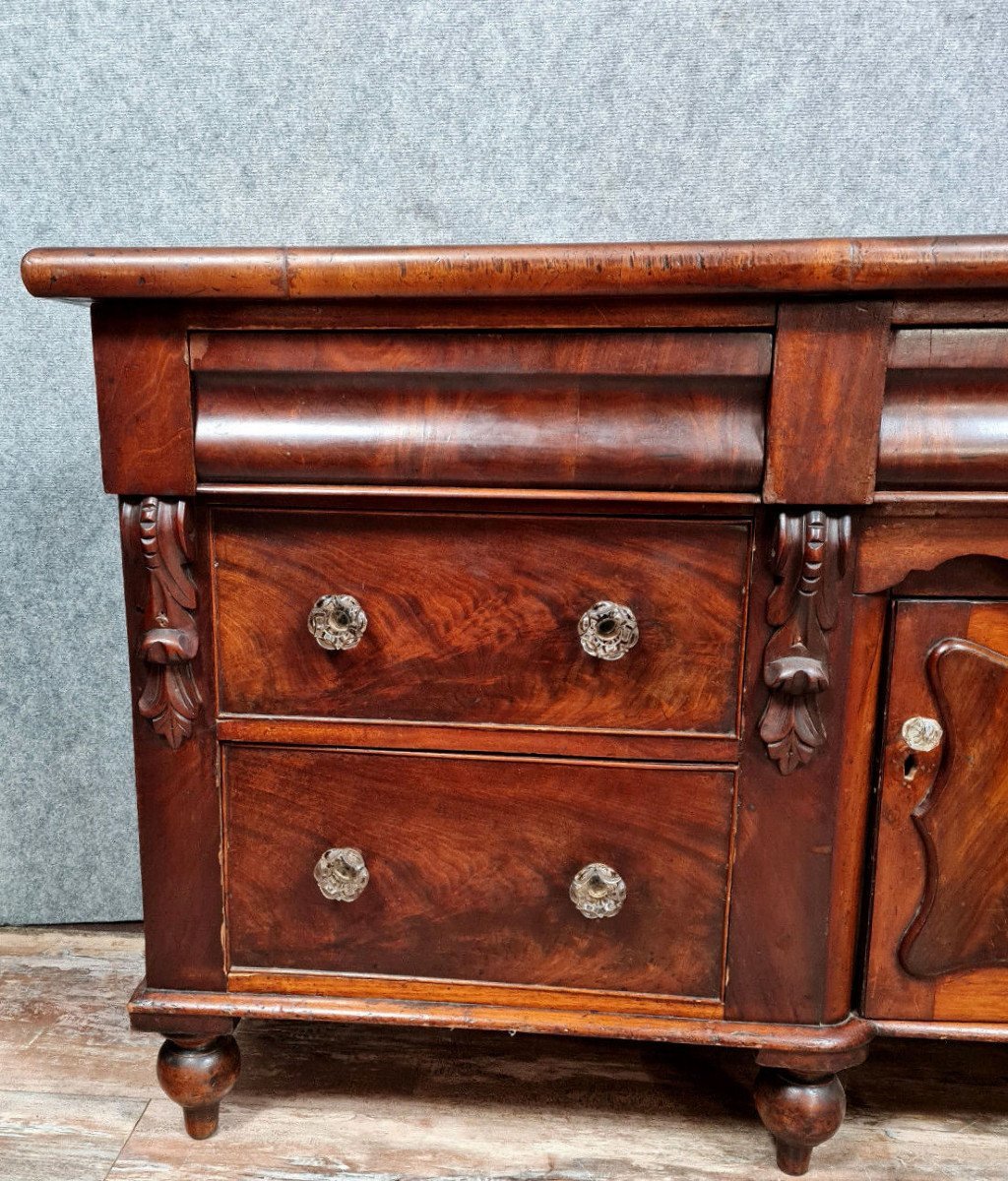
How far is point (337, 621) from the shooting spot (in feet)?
2.77

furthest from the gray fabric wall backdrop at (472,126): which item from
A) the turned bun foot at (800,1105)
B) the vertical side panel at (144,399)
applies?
the turned bun foot at (800,1105)

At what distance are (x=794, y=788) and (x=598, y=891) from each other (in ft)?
0.64

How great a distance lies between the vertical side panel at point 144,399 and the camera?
805mm

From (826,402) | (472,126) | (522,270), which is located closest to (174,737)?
(522,270)

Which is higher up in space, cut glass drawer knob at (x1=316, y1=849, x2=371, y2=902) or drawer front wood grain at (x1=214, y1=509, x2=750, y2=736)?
drawer front wood grain at (x1=214, y1=509, x2=750, y2=736)

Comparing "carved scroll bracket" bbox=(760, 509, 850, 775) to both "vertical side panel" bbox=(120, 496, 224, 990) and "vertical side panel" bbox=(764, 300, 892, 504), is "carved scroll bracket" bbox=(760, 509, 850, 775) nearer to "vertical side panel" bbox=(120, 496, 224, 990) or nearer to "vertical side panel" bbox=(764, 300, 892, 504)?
"vertical side panel" bbox=(764, 300, 892, 504)

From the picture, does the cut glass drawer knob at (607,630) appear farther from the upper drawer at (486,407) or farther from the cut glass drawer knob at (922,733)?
the cut glass drawer knob at (922,733)

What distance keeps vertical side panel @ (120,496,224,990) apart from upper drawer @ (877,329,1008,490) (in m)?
0.59

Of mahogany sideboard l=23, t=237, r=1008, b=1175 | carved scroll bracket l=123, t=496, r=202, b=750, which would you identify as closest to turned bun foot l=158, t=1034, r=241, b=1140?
mahogany sideboard l=23, t=237, r=1008, b=1175

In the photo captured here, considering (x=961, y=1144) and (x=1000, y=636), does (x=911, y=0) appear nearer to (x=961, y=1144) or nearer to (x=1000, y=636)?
(x=1000, y=636)

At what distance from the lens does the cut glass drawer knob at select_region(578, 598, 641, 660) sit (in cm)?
82

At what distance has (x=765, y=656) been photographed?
2.70 feet

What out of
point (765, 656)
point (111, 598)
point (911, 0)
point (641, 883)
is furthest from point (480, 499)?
point (911, 0)

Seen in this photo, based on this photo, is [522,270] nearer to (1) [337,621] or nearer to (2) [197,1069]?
(1) [337,621]
